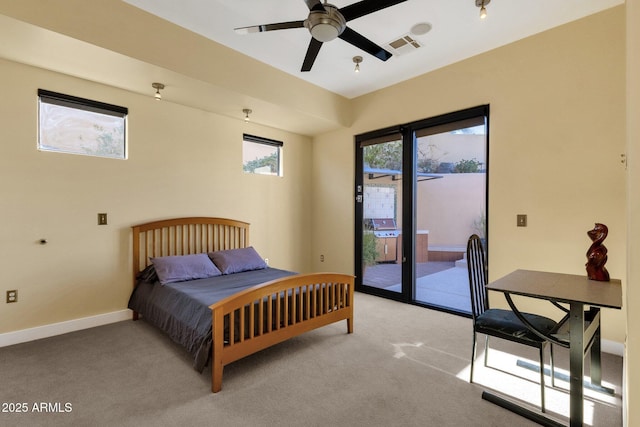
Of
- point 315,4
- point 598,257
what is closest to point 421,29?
point 315,4

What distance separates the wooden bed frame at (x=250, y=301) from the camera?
2193 millimetres

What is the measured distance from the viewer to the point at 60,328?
299 centimetres

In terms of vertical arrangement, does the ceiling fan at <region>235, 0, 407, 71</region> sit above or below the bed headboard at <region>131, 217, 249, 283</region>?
above

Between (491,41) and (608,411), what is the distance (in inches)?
129

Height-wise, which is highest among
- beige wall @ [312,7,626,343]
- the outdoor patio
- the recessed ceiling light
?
the recessed ceiling light

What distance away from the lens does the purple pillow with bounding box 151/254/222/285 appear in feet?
10.3

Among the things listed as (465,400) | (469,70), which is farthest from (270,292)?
(469,70)

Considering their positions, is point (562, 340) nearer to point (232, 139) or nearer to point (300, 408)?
point (300, 408)

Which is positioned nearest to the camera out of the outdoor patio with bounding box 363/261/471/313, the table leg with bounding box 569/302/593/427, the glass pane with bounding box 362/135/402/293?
the table leg with bounding box 569/302/593/427

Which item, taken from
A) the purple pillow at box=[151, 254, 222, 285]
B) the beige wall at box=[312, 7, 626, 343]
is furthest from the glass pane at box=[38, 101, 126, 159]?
the beige wall at box=[312, 7, 626, 343]

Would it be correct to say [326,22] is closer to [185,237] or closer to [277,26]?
[277,26]

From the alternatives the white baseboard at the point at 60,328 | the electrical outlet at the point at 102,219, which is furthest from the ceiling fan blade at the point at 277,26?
the white baseboard at the point at 60,328

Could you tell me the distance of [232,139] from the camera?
4.32 meters

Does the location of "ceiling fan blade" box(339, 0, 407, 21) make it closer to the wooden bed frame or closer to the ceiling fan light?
the ceiling fan light
